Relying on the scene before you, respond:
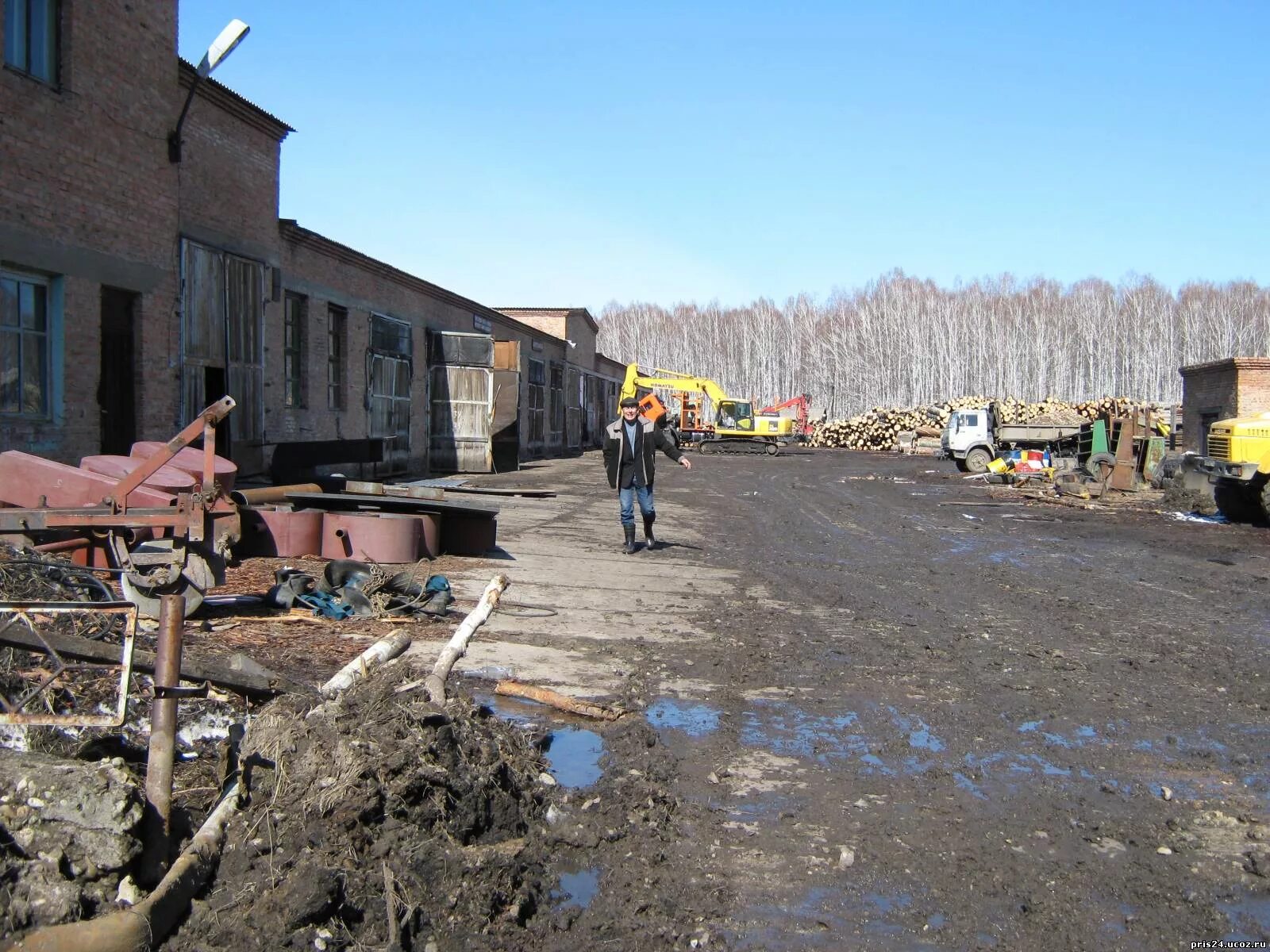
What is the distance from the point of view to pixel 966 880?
396 cm

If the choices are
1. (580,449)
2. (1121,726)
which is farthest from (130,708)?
(580,449)

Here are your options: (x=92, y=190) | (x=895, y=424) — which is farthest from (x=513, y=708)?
(x=895, y=424)

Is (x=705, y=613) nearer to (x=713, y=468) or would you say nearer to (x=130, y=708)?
(x=130, y=708)

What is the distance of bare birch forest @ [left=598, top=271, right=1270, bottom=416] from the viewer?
276 ft

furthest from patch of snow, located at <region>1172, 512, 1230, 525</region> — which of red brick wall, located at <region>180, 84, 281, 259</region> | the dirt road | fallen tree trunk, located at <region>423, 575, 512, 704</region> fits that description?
red brick wall, located at <region>180, 84, 281, 259</region>

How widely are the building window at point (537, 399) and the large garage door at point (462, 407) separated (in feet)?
35.5

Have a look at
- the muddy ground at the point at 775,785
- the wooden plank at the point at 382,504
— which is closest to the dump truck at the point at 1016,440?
the muddy ground at the point at 775,785

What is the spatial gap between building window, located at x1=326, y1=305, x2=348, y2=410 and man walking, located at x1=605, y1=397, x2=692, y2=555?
10.3 metres

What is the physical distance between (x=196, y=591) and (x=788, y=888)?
4.57m

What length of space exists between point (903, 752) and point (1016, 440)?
2931cm

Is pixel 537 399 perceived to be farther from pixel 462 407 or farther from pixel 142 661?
pixel 142 661

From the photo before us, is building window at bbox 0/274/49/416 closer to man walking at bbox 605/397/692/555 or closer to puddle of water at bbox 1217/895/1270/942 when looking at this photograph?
man walking at bbox 605/397/692/555

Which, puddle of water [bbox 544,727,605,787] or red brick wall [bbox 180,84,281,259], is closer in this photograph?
puddle of water [bbox 544,727,605,787]

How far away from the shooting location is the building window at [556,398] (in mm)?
43281
